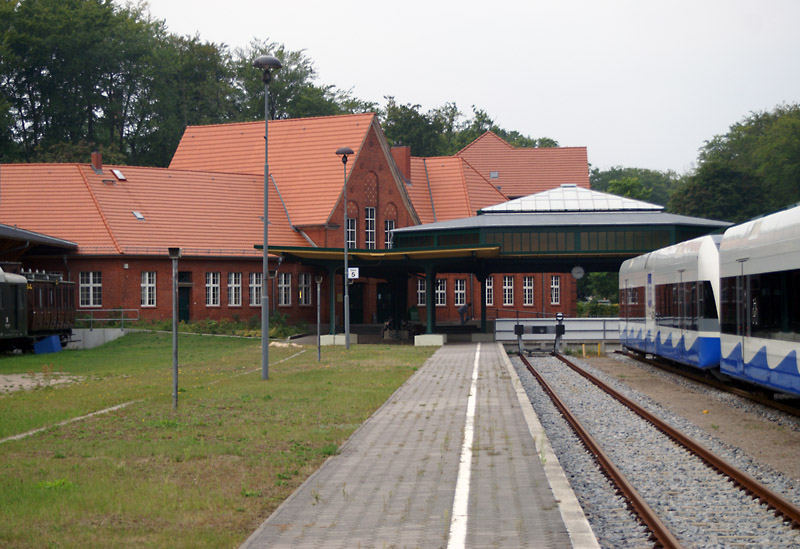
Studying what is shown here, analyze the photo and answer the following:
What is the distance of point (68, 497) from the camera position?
30.3 ft

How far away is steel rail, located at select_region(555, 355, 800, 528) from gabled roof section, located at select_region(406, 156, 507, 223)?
165ft

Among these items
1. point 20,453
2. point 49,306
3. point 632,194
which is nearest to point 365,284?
point 49,306

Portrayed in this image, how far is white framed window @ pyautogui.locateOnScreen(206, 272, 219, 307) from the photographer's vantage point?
51000 millimetres

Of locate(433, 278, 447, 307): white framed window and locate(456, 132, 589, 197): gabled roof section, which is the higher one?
locate(456, 132, 589, 197): gabled roof section

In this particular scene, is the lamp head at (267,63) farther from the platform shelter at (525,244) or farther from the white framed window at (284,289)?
the white framed window at (284,289)

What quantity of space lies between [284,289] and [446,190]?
66.8 ft

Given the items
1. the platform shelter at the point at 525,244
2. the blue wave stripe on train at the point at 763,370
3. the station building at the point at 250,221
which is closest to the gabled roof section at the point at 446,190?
the station building at the point at 250,221

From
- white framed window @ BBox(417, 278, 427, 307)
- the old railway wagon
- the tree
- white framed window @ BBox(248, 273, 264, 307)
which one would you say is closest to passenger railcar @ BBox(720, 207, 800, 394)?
the old railway wagon

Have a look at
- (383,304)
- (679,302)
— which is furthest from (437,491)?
(383,304)

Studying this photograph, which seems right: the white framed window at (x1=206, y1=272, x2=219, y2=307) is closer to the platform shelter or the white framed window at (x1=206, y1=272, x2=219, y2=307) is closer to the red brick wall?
the platform shelter

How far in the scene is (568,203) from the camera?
57.3 meters

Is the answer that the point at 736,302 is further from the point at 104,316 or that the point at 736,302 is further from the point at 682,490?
the point at 104,316

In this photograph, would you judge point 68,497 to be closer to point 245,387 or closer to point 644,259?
point 245,387

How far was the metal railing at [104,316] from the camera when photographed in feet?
154
